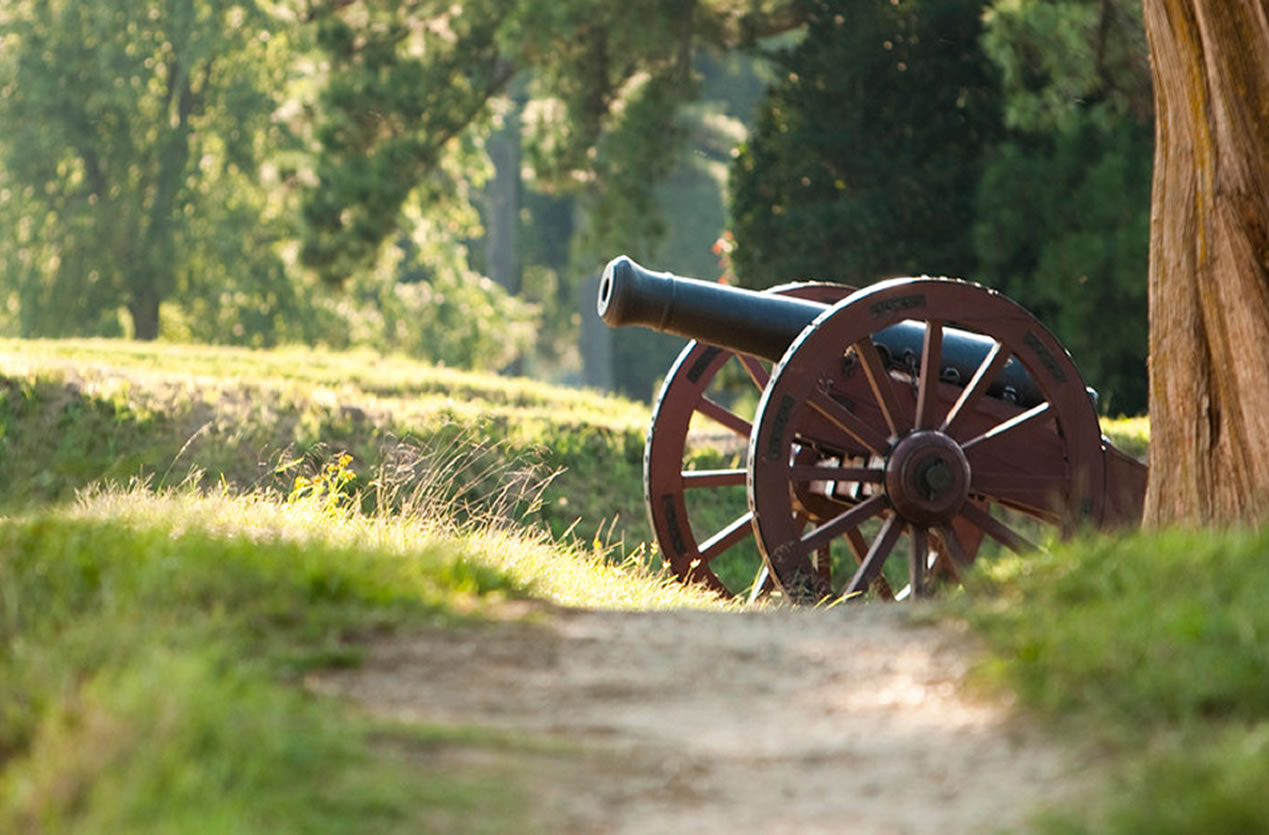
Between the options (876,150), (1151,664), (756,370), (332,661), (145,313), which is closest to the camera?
(1151,664)

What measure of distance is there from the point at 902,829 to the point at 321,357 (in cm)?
1722

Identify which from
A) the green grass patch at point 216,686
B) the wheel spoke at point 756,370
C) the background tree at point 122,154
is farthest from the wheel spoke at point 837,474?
the background tree at point 122,154

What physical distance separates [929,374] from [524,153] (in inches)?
614

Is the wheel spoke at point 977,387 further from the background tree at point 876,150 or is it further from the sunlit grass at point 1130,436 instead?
the background tree at point 876,150

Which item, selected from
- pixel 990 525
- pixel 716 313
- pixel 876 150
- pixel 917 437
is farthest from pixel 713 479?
pixel 876 150

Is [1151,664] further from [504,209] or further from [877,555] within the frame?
[504,209]

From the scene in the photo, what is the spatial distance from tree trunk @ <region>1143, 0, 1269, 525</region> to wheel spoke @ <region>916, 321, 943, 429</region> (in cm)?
129

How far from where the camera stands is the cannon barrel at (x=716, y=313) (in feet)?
28.3

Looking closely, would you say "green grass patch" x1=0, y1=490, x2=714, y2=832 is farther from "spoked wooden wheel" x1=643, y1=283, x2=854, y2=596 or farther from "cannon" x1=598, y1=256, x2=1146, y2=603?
"spoked wooden wheel" x1=643, y1=283, x2=854, y2=596

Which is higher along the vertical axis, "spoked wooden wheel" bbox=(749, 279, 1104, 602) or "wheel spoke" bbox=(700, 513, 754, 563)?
"spoked wooden wheel" bbox=(749, 279, 1104, 602)

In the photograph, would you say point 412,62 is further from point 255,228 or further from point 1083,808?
point 1083,808

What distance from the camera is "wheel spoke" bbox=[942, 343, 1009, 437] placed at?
325 inches

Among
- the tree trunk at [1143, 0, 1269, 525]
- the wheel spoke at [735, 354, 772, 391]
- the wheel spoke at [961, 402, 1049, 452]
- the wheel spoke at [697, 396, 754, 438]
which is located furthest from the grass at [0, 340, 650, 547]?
the tree trunk at [1143, 0, 1269, 525]

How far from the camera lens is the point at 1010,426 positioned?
8273 mm
